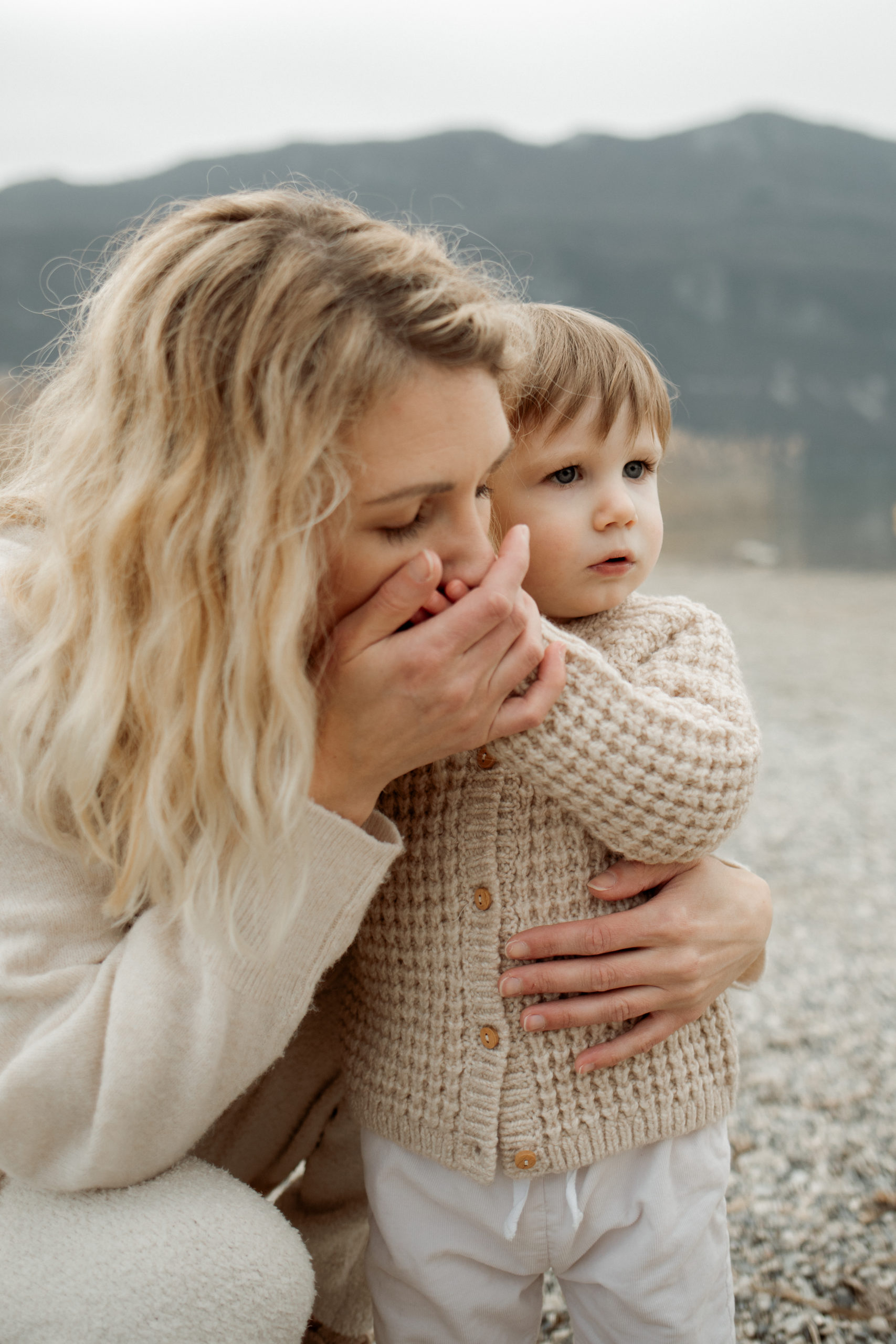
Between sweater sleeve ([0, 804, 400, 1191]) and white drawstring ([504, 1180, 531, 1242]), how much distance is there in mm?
471

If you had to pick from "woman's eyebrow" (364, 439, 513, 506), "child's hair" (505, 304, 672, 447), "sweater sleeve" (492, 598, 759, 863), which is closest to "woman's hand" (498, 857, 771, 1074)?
"sweater sleeve" (492, 598, 759, 863)

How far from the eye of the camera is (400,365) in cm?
133

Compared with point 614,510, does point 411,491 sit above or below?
above

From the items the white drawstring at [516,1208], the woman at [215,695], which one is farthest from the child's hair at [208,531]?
the white drawstring at [516,1208]

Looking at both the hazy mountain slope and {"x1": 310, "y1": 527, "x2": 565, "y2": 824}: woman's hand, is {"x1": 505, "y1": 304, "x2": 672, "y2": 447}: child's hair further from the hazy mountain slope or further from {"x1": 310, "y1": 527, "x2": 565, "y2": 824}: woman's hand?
the hazy mountain slope

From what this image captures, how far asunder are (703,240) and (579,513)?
104700 millimetres

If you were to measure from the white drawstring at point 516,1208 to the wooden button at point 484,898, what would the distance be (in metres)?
0.44

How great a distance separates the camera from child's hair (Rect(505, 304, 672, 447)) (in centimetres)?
174

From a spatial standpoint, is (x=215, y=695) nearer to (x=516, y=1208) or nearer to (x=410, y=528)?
(x=410, y=528)

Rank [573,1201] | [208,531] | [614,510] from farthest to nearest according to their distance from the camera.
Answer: [614,510] < [573,1201] < [208,531]

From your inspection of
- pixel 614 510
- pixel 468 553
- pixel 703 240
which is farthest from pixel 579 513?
pixel 703 240

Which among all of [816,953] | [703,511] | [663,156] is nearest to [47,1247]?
[816,953]

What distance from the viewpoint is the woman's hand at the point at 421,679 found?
1.38 meters

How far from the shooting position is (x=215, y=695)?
1359 millimetres
